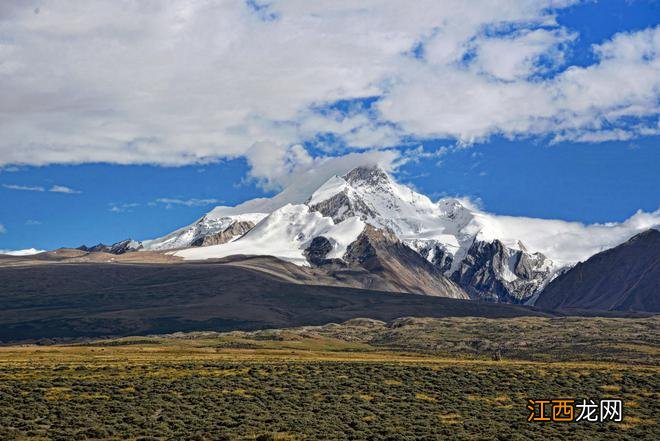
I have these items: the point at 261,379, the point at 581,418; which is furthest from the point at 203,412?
the point at 581,418

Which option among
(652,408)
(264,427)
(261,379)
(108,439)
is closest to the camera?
(108,439)

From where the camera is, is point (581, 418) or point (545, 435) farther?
point (581, 418)

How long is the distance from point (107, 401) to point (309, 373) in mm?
27006

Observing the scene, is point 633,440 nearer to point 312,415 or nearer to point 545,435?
point 545,435

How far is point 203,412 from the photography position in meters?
69.2

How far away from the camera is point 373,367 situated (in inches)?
3957

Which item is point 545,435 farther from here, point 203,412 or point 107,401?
point 107,401

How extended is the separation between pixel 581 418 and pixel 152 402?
35.8 meters

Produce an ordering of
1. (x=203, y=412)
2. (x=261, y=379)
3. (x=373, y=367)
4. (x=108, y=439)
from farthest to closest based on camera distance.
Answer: (x=373, y=367), (x=261, y=379), (x=203, y=412), (x=108, y=439)

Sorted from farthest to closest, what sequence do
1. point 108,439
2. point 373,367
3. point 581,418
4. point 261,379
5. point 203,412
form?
point 373,367
point 261,379
point 581,418
point 203,412
point 108,439

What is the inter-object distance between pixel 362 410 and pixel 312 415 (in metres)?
5.26

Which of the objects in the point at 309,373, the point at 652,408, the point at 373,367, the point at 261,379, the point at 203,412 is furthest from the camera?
the point at 373,367

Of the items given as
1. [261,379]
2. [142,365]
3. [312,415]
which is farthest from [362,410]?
[142,365]

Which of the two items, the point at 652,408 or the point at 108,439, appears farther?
the point at 652,408
